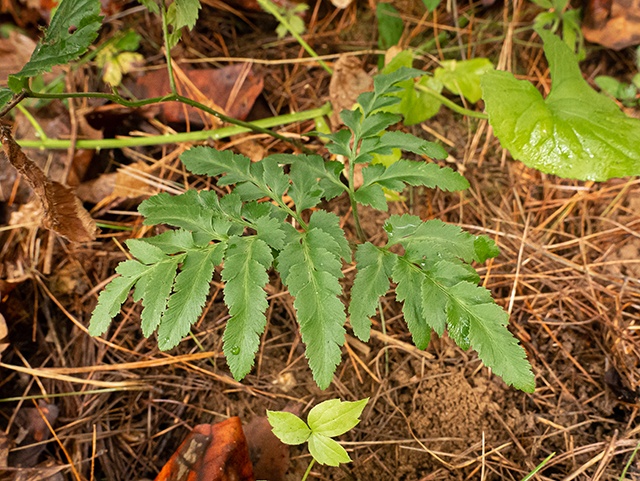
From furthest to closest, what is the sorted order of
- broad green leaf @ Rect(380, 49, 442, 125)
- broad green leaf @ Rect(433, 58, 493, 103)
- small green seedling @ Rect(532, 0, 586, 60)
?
small green seedling @ Rect(532, 0, 586, 60) < broad green leaf @ Rect(433, 58, 493, 103) < broad green leaf @ Rect(380, 49, 442, 125)

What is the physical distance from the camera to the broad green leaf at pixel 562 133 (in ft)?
5.70

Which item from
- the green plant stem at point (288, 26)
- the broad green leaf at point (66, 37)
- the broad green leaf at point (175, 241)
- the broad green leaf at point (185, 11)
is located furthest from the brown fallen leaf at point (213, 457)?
the green plant stem at point (288, 26)

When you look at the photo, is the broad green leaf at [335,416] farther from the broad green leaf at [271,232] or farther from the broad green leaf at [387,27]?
the broad green leaf at [387,27]

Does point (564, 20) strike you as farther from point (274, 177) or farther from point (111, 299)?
point (111, 299)

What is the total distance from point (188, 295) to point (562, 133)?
1836 mm

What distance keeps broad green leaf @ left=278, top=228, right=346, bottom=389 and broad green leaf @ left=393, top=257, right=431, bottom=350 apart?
242mm

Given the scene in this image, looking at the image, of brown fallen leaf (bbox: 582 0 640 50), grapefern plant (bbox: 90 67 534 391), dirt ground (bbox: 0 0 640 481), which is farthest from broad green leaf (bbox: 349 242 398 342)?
brown fallen leaf (bbox: 582 0 640 50)

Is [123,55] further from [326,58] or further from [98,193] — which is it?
[326,58]

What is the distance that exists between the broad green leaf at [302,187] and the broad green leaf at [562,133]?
3.03 feet

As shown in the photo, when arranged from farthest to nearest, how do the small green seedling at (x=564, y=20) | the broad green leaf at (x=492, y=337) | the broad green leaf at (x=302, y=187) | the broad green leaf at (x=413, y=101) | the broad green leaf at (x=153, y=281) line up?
the small green seedling at (x=564, y=20) → the broad green leaf at (x=413, y=101) → the broad green leaf at (x=302, y=187) → the broad green leaf at (x=153, y=281) → the broad green leaf at (x=492, y=337)

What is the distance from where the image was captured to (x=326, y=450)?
1443mm

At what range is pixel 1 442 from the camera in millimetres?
1740

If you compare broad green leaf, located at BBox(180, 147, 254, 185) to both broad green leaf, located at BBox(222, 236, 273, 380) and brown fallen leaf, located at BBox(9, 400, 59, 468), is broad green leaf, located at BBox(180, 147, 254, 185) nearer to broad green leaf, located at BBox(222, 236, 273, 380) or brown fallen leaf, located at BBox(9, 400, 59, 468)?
broad green leaf, located at BBox(222, 236, 273, 380)

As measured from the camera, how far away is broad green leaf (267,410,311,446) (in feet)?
4.79
